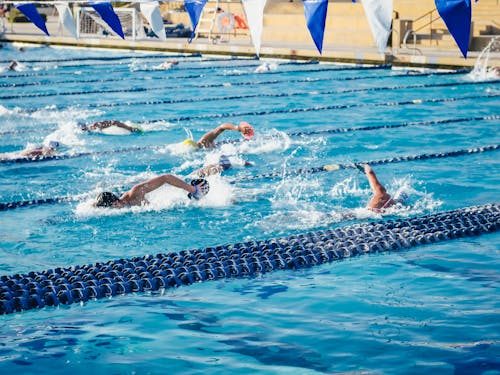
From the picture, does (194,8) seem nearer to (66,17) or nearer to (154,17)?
(154,17)

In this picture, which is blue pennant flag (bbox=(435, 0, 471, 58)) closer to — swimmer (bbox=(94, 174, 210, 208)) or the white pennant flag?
swimmer (bbox=(94, 174, 210, 208))

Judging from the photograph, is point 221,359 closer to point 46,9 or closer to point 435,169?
point 435,169

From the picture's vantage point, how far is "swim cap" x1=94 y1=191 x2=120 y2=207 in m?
6.79

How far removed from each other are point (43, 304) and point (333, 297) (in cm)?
172

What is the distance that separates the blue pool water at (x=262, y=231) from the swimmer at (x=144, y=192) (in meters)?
0.09

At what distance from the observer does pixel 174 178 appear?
6.85 meters

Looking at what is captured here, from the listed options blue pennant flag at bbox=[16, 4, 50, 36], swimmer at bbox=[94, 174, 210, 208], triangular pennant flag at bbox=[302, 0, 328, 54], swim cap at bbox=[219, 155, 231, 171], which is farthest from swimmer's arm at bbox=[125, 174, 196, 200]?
blue pennant flag at bbox=[16, 4, 50, 36]

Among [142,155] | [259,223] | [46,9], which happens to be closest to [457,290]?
[259,223]

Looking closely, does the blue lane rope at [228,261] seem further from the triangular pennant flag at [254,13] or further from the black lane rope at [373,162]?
the triangular pennant flag at [254,13]

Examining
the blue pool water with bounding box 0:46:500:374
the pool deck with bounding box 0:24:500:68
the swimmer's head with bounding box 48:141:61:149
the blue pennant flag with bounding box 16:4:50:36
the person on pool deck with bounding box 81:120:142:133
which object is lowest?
the blue pool water with bounding box 0:46:500:374

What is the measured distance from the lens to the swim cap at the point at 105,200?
6.79 m

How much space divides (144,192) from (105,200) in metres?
0.33

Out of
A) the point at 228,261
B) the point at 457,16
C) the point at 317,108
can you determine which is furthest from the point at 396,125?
the point at 228,261

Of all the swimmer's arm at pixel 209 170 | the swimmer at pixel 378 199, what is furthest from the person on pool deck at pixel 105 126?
the swimmer at pixel 378 199
